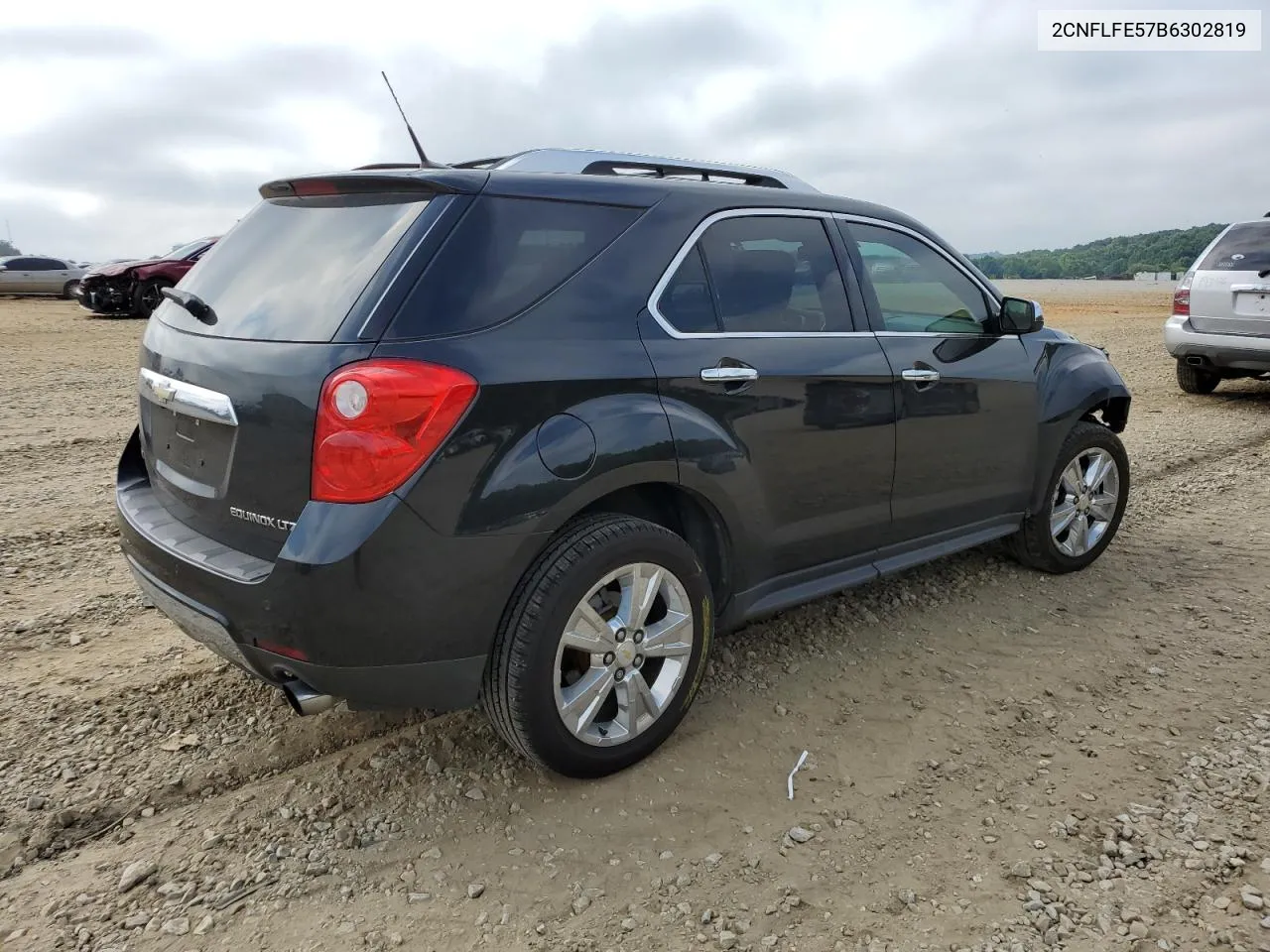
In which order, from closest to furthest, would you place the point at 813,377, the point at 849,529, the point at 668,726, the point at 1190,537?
the point at 668,726, the point at 813,377, the point at 849,529, the point at 1190,537

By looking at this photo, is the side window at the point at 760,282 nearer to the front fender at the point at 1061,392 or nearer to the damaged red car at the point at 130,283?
the front fender at the point at 1061,392

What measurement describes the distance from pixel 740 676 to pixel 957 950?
1.45m

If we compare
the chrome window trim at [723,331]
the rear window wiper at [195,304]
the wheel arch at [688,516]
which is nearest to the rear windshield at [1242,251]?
the chrome window trim at [723,331]

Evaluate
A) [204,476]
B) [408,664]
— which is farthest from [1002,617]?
[204,476]

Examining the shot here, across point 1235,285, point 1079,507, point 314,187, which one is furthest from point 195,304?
point 1235,285

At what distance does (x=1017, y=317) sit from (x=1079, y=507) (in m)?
1.09

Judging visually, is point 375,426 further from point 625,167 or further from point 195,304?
point 625,167

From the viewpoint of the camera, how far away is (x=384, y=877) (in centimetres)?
251

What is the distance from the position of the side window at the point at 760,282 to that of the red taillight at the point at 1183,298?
24.9 ft

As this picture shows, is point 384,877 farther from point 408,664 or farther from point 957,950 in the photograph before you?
point 957,950

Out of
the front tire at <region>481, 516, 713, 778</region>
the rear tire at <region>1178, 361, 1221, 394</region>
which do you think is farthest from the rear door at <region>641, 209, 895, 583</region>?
the rear tire at <region>1178, 361, 1221, 394</region>

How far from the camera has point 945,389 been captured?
383cm

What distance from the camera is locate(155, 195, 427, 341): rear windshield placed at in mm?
2580

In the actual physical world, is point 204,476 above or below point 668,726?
above
